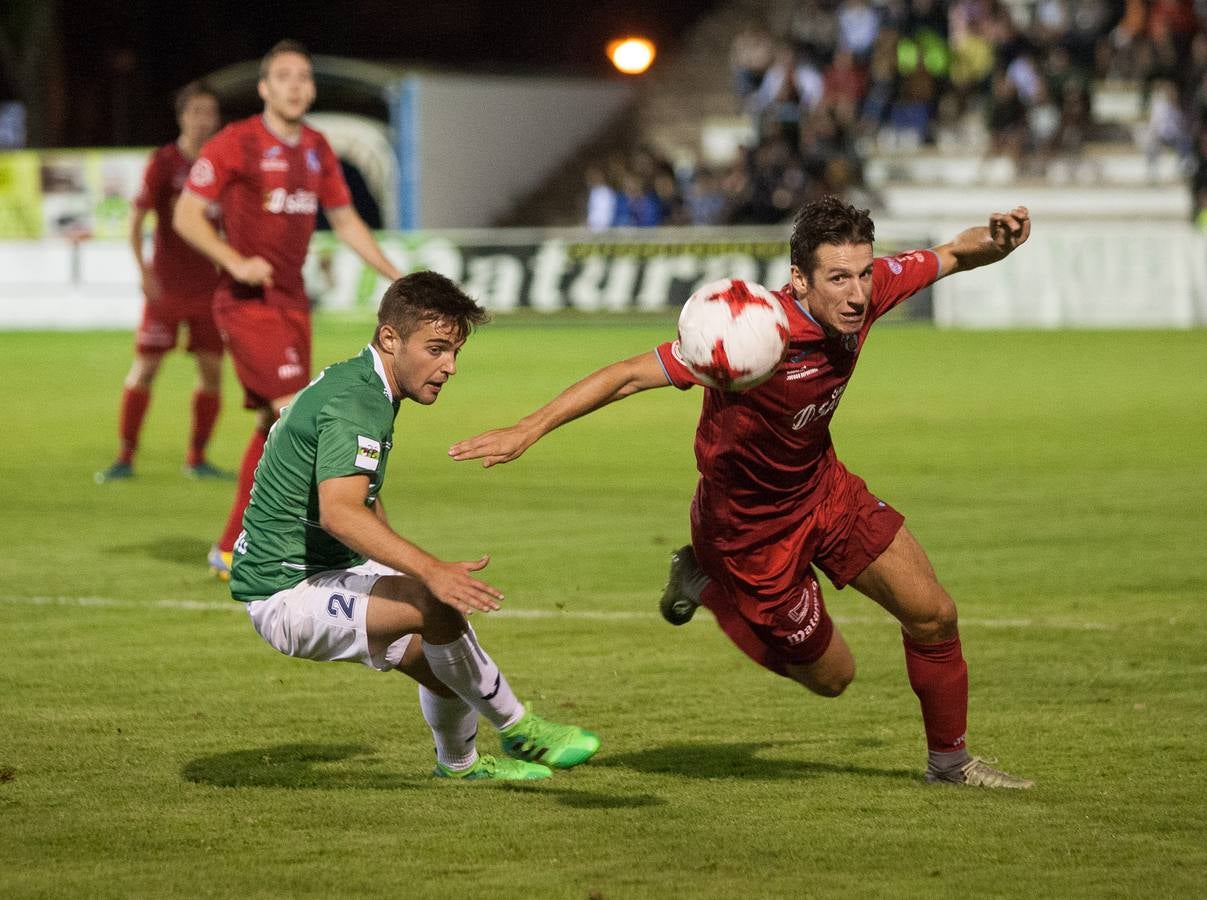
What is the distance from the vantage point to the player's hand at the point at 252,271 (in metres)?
9.08

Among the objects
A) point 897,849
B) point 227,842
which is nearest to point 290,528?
point 227,842

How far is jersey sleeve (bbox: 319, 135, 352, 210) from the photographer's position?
10.0 m

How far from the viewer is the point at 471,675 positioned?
5770mm

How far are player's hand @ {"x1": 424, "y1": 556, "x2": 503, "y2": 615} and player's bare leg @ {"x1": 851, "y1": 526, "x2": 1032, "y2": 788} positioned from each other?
1.38m

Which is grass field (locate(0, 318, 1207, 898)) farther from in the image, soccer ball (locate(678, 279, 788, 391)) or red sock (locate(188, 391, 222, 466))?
soccer ball (locate(678, 279, 788, 391))

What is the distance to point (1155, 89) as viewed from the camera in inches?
1222

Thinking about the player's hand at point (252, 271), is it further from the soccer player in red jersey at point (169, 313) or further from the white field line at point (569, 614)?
the soccer player in red jersey at point (169, 313)

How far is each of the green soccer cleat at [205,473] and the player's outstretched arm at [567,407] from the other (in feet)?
28.2

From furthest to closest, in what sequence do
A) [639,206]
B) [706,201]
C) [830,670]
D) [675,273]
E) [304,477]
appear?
[639,206] < [706,201] < [675,273] < [830,670] < [304,477]

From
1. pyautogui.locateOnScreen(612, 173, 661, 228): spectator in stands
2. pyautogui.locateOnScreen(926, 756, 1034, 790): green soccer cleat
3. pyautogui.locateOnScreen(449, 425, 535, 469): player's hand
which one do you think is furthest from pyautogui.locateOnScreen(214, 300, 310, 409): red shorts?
pyautogui.locateOnScreen(612, 173, 661, 228): spectator in stands

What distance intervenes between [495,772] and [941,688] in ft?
4.45

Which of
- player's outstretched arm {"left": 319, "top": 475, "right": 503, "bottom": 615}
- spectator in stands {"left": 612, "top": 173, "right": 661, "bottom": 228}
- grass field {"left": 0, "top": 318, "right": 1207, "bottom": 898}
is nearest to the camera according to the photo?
grass field {"left": 0, "top": 318, "right": 1207, "bottom": 898}

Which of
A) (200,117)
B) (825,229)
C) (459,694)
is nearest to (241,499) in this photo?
(200,117)

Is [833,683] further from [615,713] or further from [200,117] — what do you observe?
[200,117]
